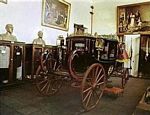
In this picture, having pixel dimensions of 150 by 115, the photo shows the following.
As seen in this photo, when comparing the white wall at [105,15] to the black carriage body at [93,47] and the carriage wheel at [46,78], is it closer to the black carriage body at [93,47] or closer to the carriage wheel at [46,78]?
the black carriage body at [93,47]

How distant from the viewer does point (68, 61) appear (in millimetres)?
2801

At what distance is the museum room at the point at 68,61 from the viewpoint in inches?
118

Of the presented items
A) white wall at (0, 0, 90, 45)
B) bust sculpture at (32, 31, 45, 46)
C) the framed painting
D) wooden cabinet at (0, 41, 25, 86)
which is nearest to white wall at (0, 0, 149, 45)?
white wall at (0, 0, 90, 45)

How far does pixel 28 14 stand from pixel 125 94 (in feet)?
11.3

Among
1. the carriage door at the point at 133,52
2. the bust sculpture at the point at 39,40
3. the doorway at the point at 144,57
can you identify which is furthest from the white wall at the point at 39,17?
the doorway at the point at 144,57

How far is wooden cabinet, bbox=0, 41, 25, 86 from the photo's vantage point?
3.84 m

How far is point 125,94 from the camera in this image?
420 centimetres

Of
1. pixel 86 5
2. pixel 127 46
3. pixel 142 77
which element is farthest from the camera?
pixel 86 5

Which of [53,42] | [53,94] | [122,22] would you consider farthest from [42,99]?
[122,22]

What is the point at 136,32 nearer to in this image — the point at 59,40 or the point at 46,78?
the point at 59,40

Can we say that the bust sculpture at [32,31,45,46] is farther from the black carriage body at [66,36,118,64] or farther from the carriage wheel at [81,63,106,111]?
the carriage wheel at [81,63,106,111]

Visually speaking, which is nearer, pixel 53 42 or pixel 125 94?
pixel 125 94

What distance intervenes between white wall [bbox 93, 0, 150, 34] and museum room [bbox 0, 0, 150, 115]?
0.33m

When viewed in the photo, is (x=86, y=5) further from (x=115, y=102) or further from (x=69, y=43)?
(x=115, y=102)
